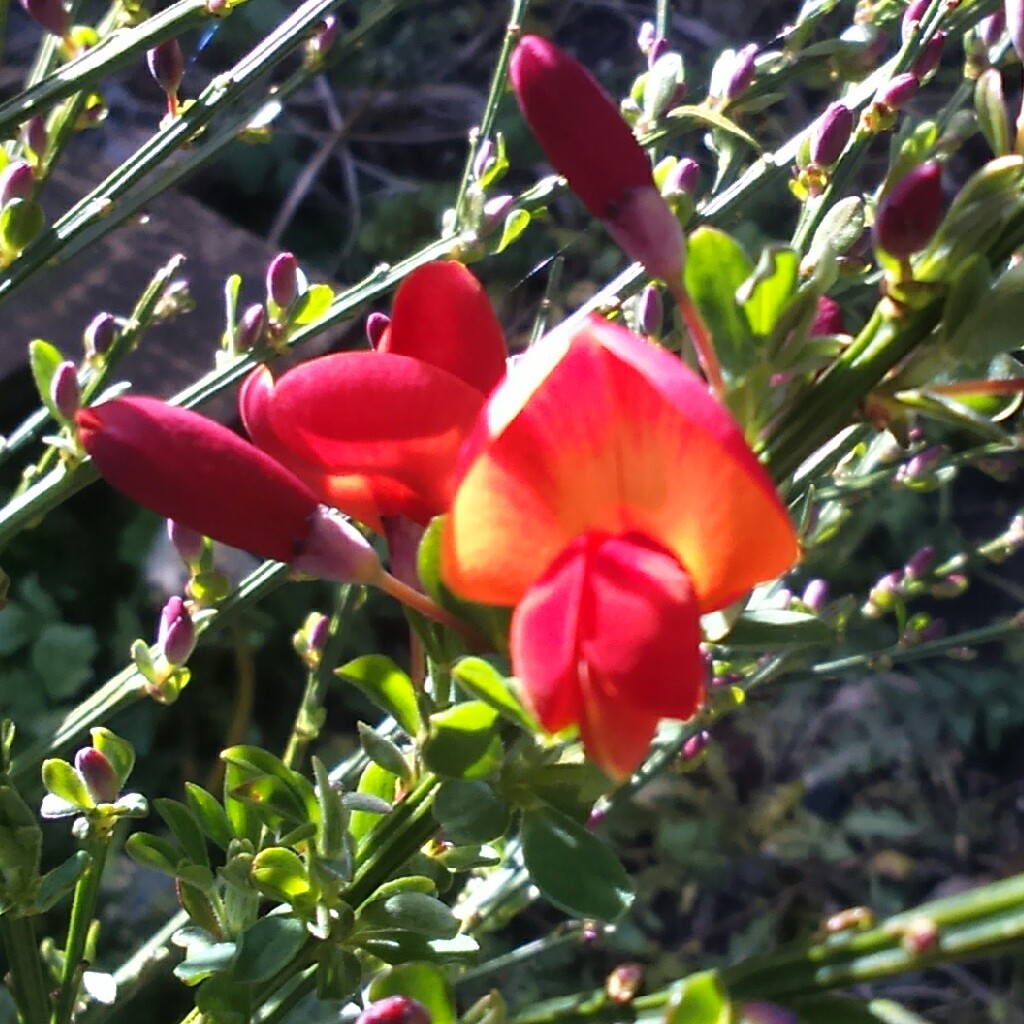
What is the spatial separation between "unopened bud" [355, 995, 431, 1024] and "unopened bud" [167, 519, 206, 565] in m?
0.26

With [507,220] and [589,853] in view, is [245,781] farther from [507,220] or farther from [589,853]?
[507,220]

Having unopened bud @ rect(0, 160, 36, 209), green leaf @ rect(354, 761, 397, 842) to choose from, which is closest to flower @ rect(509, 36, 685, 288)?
green leaf @ rect(354, 761, 397, 842)

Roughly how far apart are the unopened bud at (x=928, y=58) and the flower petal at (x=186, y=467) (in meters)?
0.47

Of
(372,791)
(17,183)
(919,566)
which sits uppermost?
(17,183)

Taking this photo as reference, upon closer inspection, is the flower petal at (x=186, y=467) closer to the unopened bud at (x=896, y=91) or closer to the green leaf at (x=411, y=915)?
the green leaf at (x=411, y=915)

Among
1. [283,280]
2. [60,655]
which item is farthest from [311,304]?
[60,655]

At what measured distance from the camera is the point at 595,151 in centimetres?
32

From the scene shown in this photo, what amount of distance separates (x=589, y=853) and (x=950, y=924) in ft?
0.38

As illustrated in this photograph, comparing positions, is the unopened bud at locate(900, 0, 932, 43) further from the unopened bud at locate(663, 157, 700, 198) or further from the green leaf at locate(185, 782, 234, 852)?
the green leaf at locate(185, 782, 234, 852)

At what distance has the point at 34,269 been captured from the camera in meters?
0.57

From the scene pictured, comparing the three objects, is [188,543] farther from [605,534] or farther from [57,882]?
[605,534]

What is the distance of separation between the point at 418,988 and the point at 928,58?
56cm

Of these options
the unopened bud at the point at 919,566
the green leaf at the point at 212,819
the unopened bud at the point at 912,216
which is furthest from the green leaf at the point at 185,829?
the unopened bud at the point at 919,566

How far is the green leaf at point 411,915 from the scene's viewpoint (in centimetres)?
37
